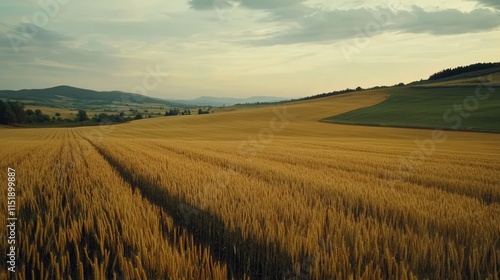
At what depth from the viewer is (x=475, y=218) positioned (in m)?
5.13

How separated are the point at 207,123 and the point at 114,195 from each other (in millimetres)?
66707

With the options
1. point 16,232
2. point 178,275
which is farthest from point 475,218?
point 16,232

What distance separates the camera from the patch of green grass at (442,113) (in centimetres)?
5216

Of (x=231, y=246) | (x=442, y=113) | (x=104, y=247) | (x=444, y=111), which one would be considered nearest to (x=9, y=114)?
(x=104, y=247)

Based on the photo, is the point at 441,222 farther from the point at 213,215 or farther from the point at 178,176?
the point at 178,176

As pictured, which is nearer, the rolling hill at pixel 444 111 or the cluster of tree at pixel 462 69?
the rolling hill at pixel 444 111

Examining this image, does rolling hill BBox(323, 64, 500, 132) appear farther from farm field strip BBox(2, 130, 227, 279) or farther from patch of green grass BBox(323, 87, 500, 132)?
farm field strip BBox(2, 130, 227, 279)

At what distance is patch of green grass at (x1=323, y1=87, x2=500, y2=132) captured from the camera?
52.2 meters

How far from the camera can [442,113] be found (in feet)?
198

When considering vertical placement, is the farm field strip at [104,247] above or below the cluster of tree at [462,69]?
below

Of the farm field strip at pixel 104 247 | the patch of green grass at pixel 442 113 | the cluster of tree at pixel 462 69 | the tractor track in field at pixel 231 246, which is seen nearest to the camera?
the farm field strip at pixel 104 247

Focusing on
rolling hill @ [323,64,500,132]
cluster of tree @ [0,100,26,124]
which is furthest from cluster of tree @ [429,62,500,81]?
cluster of tree @ [0,100,26,124]

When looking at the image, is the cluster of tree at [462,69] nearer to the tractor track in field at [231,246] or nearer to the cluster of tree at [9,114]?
the cluster of tree at [9,114]

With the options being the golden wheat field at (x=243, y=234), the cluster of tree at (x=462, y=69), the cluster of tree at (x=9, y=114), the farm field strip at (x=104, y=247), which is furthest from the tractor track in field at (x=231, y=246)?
the cluster of tree at (x=462, y=69)
